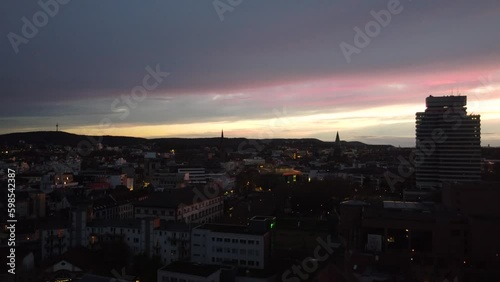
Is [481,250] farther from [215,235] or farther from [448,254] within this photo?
[215,235]

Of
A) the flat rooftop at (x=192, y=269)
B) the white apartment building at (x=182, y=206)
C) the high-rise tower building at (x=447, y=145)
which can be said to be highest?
the high-rise tower building at (x=447, y=145)

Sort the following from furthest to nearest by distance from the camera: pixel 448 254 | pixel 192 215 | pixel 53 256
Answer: pixel 192 215, pixel 53 256, pixel 448 254

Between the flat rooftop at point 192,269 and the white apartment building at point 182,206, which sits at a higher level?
the white apartment building at point 182,206

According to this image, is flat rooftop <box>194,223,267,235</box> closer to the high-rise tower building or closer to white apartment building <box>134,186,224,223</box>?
white apartment building <box>134,186,224,223</box>

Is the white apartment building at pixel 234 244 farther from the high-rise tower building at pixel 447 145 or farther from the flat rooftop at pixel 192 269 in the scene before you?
the high-rise tower building at pixel 447 145

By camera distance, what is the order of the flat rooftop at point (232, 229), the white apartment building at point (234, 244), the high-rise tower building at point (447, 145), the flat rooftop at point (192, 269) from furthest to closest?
the high-rise tower building at point (447, 145) < the flat rooftop at point (232, 229) < the white apartment building at point (234, 244) < the flat rooftop at point (192, 269)

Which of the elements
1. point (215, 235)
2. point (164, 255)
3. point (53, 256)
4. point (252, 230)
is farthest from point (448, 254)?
point (53, 256)

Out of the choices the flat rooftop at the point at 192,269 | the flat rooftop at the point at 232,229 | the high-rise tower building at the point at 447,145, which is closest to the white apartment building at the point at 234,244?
the flat rooftop at the point at 232,229
